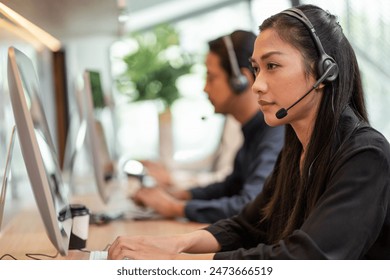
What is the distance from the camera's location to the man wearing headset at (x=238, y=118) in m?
2.03

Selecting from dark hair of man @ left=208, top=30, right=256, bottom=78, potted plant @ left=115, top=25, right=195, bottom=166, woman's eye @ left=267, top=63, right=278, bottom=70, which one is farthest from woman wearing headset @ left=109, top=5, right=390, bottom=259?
potted plant @ left=115, top=25, right=195, bottom=166

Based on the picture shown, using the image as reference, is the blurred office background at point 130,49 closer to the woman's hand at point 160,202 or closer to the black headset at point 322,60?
the black headset at point 322,60

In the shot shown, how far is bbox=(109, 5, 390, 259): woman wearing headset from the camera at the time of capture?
107cm

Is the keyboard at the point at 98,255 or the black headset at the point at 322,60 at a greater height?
the black headset at the point at 322,60

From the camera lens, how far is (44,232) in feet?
4.92

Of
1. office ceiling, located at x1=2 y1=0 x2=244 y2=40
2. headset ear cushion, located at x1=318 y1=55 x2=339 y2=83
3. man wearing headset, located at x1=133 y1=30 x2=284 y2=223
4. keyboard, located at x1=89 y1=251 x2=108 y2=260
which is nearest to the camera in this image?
headset ear cushion, located at x1=318 y1=55 x2=339 y2=83

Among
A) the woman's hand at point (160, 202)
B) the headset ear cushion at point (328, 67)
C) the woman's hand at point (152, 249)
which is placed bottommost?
the woman's hand at point (160, 202)

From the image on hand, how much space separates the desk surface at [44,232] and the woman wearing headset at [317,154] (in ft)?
0.66

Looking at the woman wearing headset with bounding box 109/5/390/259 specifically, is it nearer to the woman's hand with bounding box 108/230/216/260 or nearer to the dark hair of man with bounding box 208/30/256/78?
the woman's hand with bounding box 108/230/216/260

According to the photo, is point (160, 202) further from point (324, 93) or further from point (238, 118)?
point (324, 93)

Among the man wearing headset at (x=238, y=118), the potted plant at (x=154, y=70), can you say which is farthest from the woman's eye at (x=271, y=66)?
the potted plant at (x=154, y=70)

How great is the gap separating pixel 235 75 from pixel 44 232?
97 cm
